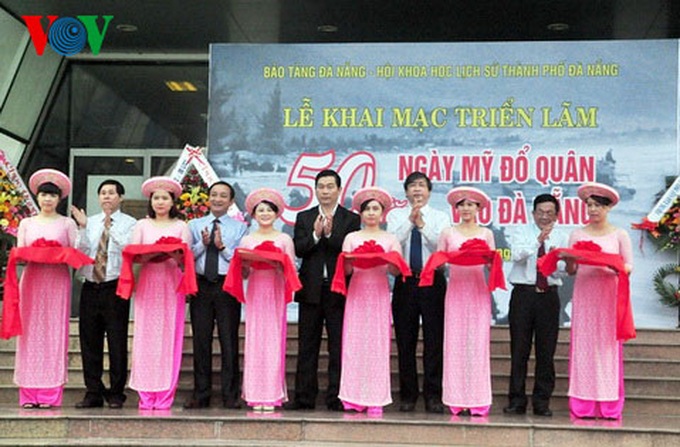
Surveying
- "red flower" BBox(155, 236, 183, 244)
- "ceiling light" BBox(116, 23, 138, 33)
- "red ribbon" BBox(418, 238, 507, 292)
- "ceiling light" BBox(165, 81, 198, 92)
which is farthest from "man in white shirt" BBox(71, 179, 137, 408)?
"ceiling light" BBox(165, 81, 198, 92)

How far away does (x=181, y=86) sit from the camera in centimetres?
1295

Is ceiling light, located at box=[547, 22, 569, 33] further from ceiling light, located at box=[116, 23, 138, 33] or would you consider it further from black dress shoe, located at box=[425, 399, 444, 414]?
black dress shoe, located at box=[425, 399, 444, 414]

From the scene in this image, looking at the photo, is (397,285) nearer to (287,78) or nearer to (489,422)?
(489,422)

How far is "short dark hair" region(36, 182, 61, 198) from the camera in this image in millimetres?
7340

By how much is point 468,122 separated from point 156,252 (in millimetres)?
4113

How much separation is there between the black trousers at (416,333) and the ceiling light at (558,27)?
5072mm

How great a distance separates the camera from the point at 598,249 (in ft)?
23.4

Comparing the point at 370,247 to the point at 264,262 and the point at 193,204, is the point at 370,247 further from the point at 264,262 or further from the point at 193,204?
the point at 193,204

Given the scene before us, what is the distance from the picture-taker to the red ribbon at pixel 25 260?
23.6 ft

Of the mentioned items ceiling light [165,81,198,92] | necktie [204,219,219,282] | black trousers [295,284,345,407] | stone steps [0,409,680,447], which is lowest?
stone steps [0,409,680,447]

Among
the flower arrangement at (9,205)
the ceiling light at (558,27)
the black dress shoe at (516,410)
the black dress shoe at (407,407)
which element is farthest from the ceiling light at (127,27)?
the black dress shoe at (516,410)

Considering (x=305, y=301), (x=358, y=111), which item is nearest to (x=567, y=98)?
(x=358, y=111)

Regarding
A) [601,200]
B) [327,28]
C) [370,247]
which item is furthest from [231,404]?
[327,28]

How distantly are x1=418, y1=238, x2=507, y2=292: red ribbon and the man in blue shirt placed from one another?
4.56ft
